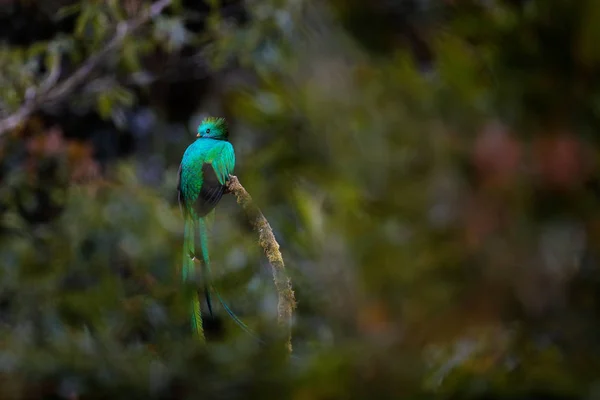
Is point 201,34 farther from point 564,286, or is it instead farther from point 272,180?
point 564,286

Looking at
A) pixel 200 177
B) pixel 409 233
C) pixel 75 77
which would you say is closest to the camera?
pixel 409 233

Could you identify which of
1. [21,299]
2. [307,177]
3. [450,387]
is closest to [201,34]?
[21,299]

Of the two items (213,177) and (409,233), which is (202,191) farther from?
(409,233)

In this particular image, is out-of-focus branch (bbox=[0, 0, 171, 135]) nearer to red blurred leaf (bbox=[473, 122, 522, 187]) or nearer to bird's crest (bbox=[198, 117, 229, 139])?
bird's crest (bbox=[198, 117, 229, 139])

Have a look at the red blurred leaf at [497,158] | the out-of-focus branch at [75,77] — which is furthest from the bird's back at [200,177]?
the out-of-focus branch at [75,77]

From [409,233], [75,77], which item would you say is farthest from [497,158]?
[75,77]

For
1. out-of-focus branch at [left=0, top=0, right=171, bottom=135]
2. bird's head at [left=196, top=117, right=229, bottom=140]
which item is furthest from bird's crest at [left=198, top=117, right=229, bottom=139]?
out-of-focus branch at [left=0, top=0, right=171, bottom=135]

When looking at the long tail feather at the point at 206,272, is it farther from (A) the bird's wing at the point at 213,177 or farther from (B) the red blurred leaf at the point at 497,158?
(B) the red blurred leaf at the point at 497,158
